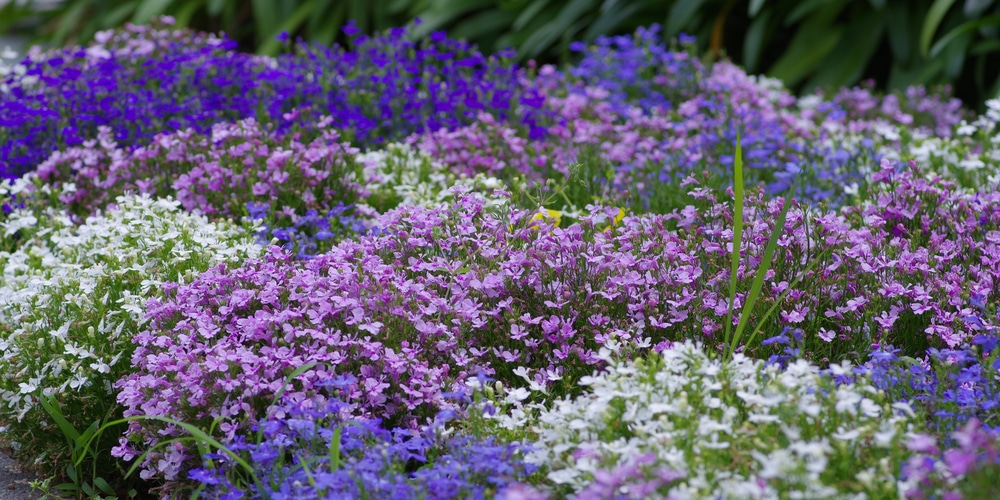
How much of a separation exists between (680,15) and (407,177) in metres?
3.51

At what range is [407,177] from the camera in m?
4.57

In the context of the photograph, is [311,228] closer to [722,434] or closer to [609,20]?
[722,434]

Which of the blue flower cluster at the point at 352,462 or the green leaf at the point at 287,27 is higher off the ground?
the green leaf at the point at 287,27

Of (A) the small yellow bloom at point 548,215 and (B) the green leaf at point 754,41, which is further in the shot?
(B) the green leaf at point 754,41

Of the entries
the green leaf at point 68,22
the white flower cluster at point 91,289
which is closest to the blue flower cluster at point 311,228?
the white flower cluster at point 91,289

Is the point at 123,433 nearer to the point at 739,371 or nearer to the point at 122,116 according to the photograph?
the point at 739,371

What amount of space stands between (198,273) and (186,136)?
1317 millimetres

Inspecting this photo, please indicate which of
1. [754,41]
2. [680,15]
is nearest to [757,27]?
[754,41]

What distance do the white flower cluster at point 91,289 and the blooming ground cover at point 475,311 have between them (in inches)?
0.6

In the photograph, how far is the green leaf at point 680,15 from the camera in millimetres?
7254

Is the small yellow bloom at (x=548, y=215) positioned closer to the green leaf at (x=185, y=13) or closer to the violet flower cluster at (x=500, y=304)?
the violet flower cluster at (x=500, y=304)

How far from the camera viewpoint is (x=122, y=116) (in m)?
4.93

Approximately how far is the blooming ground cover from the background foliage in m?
2.12

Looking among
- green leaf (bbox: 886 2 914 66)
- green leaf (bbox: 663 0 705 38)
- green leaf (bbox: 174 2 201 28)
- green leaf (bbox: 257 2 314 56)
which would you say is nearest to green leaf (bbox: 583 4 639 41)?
green leaf (bbox: 663 0 705 38)
